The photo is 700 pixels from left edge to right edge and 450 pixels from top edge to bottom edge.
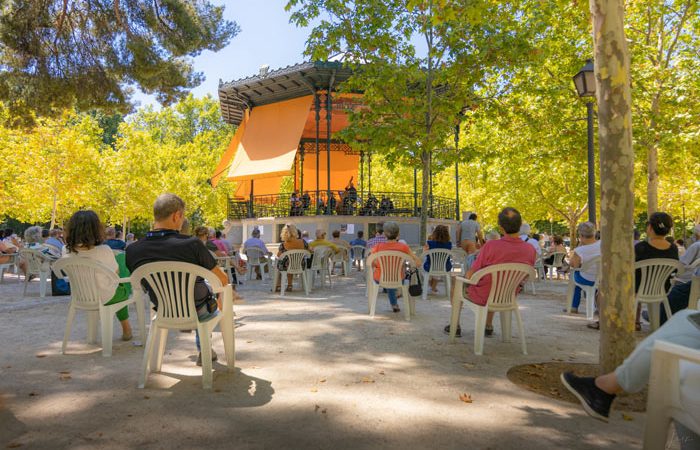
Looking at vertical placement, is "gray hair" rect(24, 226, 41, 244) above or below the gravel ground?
above

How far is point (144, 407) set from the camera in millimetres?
2867

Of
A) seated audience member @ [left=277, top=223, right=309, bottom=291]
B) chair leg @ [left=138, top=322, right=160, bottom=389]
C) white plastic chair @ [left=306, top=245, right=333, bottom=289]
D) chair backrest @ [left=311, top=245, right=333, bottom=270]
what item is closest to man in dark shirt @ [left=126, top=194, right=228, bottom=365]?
chair leg @ [left=138, top=322, right=160, bottom=389]

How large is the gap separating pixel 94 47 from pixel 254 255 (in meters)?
5.33

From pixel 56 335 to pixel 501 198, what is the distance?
74.9 ft

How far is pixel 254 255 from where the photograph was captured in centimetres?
1096

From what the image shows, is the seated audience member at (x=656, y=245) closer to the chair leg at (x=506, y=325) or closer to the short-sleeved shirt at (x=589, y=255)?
the short-sleeved shirt at (x=589, y=255)

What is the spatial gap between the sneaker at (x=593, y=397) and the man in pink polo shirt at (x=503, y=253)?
1.63 m

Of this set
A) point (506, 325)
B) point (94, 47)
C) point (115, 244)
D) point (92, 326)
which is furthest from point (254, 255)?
point (506, 325)

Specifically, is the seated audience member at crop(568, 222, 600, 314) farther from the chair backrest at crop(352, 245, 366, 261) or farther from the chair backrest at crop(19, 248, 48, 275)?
the chair backrest at crop(19, 248, 48, 275)

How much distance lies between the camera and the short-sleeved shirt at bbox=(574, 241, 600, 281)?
603cm

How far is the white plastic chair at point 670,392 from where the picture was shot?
173 centimetres

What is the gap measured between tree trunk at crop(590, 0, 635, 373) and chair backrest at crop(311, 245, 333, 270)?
654cm

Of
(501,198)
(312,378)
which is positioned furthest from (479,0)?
(501,198)

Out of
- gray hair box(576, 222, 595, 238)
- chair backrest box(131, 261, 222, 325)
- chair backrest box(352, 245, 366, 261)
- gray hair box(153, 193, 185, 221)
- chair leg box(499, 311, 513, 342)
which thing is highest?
gray hair box(153, 193, 185, 221)
